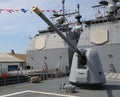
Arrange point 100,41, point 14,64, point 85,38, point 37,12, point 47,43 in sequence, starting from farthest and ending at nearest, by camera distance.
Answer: point 47,43 → point 14,64 → point 85,38 → point 100,41 → point 37,12

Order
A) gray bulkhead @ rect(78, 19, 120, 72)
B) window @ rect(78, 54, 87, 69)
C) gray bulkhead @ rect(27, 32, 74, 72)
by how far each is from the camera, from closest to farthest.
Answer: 1. window @ rect(78, 54, 87, 69)
2. gray bulkhead @ rect(78, 19, 120, 72)
3. gray bulkhead @ rect(27, 32, 74, 72)

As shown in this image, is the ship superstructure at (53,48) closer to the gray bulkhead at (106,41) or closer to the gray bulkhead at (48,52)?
the gray bulkhead at (48,52)

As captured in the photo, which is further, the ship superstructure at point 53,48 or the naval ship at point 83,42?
the ship superstructure at point 53,48

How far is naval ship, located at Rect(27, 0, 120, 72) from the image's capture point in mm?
25703

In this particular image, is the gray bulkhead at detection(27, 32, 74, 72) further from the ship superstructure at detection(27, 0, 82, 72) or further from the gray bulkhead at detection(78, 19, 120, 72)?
the gray bulkhead at detection(78, 19, 120, 72)

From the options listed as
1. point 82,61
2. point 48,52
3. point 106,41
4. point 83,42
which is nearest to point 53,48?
Answer: point 48,52

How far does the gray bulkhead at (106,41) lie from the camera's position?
993 inches

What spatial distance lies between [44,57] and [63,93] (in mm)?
20142

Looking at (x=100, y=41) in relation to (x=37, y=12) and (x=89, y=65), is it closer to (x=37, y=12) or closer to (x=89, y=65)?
(x=89, y=65)

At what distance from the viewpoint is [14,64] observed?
3027cm

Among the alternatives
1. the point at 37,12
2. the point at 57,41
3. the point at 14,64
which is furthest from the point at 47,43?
the point at 37,12

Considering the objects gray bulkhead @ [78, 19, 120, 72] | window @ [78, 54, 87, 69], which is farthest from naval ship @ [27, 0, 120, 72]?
window @ [78, 54, 87, 69]

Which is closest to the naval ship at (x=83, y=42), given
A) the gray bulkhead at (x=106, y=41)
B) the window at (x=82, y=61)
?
the gray bulkhead at (x=106, y=41)

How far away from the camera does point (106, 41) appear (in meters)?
26.0
